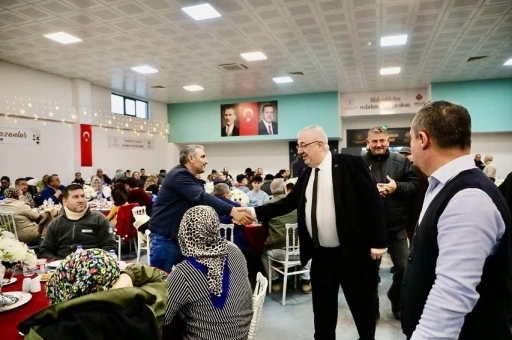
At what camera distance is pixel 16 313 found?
73.4 inches

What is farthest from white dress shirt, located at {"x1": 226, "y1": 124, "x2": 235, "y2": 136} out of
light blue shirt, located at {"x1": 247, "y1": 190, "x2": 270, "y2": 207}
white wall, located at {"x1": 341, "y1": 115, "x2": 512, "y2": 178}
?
white wall, located at {"x1": 341, "y1": 115, "x2": 512, "y2": 178}

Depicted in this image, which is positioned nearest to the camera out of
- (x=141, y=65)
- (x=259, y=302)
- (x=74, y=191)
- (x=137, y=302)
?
(x=137, y=302)

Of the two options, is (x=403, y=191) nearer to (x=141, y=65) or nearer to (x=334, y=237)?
(x=334, y=237)

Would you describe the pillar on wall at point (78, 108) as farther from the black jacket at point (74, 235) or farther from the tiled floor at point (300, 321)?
the tiled floor at point (300, 321)

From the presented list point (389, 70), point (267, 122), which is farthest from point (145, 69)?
point (389, 70)

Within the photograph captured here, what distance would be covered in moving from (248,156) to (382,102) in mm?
5769

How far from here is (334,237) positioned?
249cm

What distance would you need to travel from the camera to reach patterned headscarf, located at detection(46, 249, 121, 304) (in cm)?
136

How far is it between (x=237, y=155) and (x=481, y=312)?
14529 millimetres

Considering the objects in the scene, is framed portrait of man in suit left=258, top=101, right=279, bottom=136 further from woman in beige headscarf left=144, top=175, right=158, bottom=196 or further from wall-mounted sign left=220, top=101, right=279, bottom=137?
woman in beige headscarf left=144, top=175, right=158, bottom=196

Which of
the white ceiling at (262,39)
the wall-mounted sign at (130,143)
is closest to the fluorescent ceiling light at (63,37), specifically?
the white ceiling at (262,39)

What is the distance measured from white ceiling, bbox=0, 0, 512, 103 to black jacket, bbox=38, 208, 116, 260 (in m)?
4.06

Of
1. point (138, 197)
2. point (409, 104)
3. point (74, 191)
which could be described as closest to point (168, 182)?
point (74, 191)

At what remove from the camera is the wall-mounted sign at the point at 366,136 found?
13.5 meters
